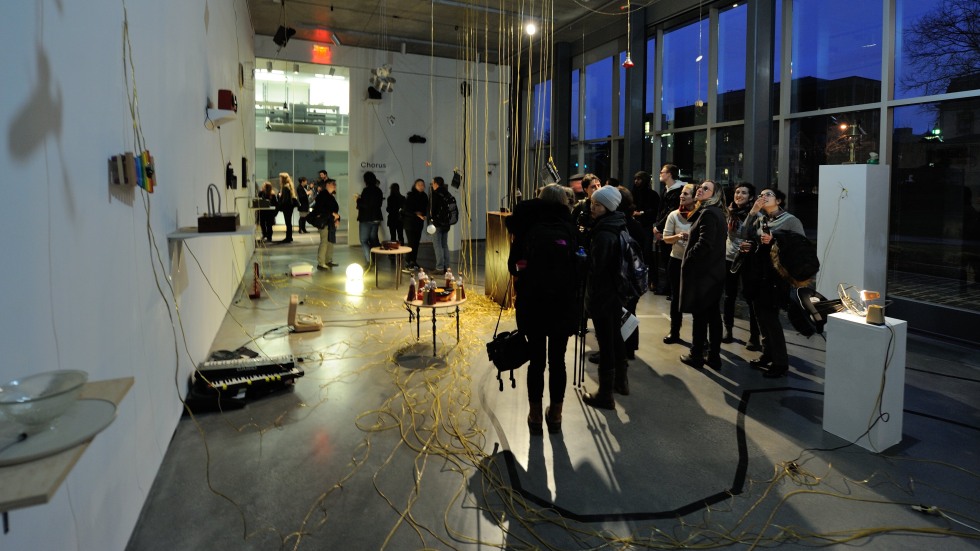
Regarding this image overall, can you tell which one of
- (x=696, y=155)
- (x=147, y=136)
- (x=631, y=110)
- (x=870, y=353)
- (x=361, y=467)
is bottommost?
(x=361, y=467)

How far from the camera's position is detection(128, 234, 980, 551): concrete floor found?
2146 mm

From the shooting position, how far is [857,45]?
19.4ft

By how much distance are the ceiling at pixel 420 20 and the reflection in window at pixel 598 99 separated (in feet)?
2.29

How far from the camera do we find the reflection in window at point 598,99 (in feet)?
33.8

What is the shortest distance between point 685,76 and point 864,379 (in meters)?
6.60

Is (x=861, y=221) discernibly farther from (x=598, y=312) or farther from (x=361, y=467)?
(x=361, y=467)

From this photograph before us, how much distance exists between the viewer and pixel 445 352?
4461 mm

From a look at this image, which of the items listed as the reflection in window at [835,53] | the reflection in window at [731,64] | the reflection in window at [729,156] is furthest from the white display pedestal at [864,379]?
the reflection in window at [731,64]

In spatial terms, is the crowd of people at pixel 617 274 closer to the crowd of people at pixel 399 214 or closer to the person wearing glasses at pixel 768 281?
the person wearing glasses at pixel 768 281

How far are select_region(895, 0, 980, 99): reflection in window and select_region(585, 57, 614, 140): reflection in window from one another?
203 inches

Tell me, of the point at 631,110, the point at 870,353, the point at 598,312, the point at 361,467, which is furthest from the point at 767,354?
the point at 631,110

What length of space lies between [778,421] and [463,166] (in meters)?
9.04

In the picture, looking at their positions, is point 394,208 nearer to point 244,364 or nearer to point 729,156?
point 729,156

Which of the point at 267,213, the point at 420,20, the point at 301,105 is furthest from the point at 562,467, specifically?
the point at 301,105
